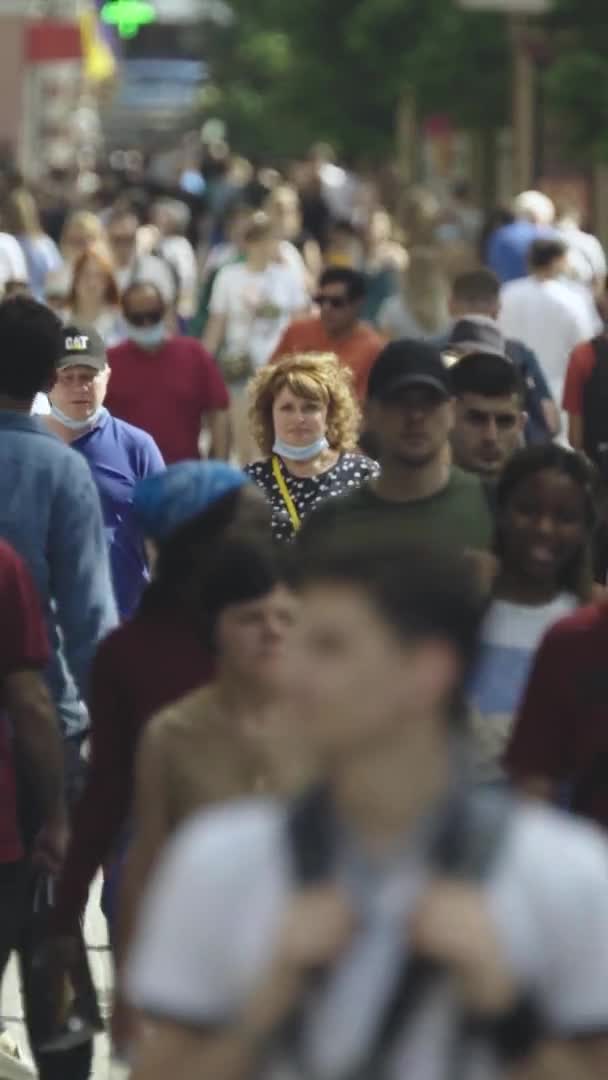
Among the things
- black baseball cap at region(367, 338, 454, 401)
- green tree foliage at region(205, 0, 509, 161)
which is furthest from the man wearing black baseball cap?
green tree foliage at region(205, 0, 509, 161)

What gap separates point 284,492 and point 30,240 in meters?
11.9

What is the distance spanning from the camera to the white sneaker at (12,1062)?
7.52 m

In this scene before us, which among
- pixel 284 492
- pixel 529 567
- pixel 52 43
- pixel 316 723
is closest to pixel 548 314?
pixel 284 492

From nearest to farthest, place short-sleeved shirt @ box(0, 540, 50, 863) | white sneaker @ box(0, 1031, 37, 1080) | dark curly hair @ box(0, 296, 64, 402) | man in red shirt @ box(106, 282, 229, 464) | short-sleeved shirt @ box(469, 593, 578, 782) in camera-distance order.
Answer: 1. short-sleeved shirt @ box(0, 540, 50, 863)
2. short-sleeved shirt @ box(469, 593, 578, 782)
3. white sneaker @ box(0, 1031, 37, 1080)
4. dark curly hair @ box(0, 296, 64, 402)
5. man in red shirt @ box(106, 282, 229, 464)

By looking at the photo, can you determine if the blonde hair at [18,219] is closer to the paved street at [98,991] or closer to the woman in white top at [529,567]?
the paved street at [98,991]

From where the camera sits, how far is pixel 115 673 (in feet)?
19.2

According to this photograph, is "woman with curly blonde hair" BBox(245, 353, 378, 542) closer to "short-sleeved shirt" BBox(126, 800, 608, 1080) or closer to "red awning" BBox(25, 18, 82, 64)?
"short-sleeved shirt" BBox(126, 800, 608, 1080)

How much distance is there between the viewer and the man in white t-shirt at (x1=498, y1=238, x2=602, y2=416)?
15422mm

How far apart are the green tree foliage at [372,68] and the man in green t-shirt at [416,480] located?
4008 cm

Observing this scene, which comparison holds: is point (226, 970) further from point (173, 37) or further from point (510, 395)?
point (173, 37)

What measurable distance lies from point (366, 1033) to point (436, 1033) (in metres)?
0.07

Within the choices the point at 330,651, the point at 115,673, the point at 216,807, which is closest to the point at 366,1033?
the point at 330,651

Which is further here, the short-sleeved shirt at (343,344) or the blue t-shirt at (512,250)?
the blue t-shirt at (512,250)

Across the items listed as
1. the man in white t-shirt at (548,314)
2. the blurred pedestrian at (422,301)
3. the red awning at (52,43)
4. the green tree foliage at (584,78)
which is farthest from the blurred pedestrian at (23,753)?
the red awning at (52,43)
